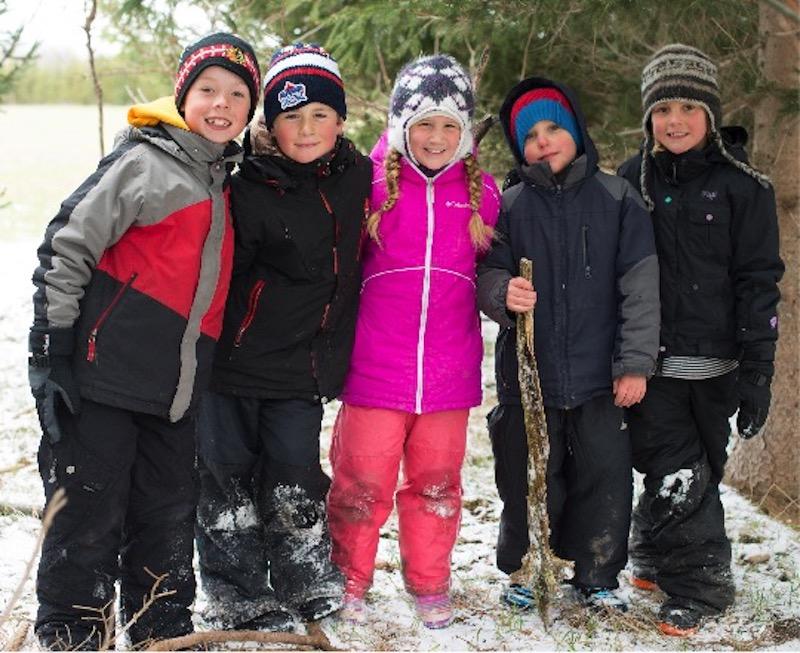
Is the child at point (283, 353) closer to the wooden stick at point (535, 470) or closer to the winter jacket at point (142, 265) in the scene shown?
the winter jacket at point (142, 265)

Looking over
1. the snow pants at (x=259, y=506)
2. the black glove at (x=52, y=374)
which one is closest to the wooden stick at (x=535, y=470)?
the snow pants at (x=259, y=506)

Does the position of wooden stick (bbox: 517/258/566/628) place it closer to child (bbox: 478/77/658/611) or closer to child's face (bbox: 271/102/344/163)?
child (bbox: 478/77/658/611)

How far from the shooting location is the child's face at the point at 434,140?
152 inches

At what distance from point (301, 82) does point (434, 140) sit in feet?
1.96

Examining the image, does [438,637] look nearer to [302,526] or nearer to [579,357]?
[302,526]

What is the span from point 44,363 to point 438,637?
197 centimetres

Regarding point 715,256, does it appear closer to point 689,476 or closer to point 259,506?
point 689,476

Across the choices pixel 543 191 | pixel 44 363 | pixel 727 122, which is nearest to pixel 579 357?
pixel 543 191

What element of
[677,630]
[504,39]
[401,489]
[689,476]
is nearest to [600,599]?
[677,630]

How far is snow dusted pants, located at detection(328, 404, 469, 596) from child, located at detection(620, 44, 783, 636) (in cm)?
88

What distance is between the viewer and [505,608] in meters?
4.12

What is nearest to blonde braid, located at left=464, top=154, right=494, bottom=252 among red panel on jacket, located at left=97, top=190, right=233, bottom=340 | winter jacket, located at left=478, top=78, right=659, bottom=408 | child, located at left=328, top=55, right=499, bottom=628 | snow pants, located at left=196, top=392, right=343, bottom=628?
child, located at left=328, top=55, right=499, bottom=628

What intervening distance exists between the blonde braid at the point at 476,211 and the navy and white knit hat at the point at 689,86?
729 mm

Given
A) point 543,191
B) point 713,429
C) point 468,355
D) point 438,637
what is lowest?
point 438,637
